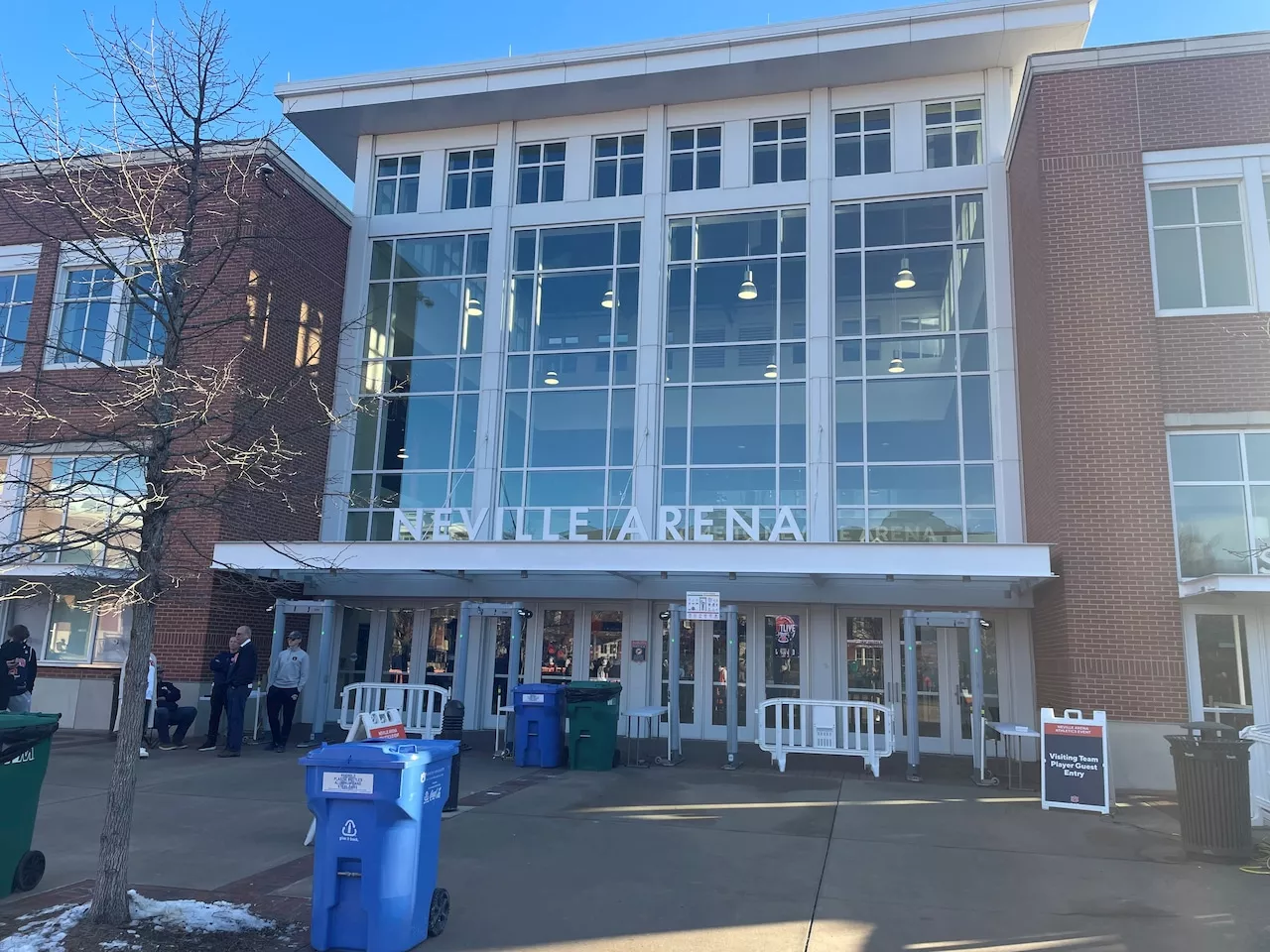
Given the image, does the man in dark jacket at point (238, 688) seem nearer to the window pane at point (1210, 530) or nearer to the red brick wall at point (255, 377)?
the red brick wall at point (255, 377)

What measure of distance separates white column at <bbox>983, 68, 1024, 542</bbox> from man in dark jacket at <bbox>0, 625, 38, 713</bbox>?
1463 centimetres

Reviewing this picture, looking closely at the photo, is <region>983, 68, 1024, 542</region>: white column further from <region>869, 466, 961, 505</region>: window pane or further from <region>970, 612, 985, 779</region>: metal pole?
<region>970, 612, 985, 779</region>: metal pole

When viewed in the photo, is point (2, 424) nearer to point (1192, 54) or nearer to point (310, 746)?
point (310, 746)

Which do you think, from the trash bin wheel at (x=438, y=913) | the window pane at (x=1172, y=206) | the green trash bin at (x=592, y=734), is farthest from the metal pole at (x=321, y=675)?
the window pane at (x=1172, y=206)

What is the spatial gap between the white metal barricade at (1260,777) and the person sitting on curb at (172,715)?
14.3 meters

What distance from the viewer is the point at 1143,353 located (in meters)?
12.8

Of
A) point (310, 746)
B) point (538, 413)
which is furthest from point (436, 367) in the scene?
point (310, 746)

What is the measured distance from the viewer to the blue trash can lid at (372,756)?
526 centimetres

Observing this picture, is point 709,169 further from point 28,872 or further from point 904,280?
point 28,872

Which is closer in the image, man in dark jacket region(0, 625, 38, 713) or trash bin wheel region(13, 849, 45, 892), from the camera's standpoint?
trash bin wheel region(13, 849, 45, 892)

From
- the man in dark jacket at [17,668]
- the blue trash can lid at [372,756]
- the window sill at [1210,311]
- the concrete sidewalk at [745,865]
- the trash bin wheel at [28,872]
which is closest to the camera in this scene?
the blue trash can lid at [372,756]

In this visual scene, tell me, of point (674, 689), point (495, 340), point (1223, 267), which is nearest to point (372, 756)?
point (674, 689)

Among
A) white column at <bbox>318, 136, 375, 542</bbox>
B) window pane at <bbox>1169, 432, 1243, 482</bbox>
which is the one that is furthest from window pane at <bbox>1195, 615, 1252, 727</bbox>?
white column at <bbox>318, 136, 375, 542</bbox>

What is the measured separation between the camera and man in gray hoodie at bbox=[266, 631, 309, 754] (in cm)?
1403
